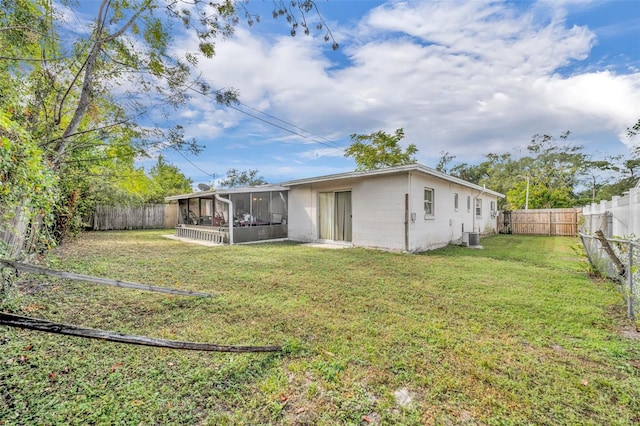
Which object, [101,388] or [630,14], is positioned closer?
[101,388]

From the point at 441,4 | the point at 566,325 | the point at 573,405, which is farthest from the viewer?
the point at 441,4

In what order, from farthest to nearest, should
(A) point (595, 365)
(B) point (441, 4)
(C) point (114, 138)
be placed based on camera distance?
1. (B) point (441, 4)
2. (C) point (114, 138)
3. (A) point (595, 365)

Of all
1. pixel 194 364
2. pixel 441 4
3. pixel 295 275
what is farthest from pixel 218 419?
pixel 441 4

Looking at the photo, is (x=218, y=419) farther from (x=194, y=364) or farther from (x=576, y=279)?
(x=576, y=279)

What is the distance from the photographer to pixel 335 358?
2.50m

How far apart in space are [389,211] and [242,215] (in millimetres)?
6408

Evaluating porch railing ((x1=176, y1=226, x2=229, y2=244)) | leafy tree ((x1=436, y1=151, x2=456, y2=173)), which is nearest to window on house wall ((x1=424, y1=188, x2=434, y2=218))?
porch railing ((x1=176, y1=226, x2=229, y2=244))

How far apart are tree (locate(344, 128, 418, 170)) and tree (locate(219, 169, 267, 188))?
57.8ft

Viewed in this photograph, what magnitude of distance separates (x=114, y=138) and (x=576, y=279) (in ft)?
32.2

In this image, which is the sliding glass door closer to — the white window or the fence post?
the fence post

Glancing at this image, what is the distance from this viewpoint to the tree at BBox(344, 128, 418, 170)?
21.4 metres

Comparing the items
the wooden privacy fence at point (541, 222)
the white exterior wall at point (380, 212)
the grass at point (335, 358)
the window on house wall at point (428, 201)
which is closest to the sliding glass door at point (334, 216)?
the white exterior wall at point (380, 212)

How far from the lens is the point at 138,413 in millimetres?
1809

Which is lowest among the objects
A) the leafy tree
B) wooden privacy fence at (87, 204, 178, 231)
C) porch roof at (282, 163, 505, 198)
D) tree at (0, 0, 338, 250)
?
wooden privacy fence at (87, 204, 178, 231)
